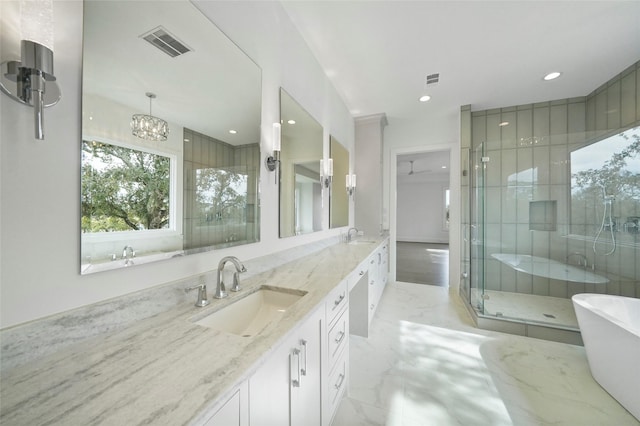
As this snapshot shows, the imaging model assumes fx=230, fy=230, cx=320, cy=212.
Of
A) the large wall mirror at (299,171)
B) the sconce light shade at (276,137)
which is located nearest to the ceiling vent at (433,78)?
the large wall mirror at (299,171)

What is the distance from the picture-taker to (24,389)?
0.53 meters

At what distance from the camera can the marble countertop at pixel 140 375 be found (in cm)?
47

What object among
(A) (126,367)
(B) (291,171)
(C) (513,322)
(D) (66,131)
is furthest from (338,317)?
(C) (513,322)

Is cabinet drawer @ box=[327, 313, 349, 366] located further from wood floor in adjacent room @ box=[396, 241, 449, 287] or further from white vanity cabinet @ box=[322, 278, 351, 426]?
wood floor in adjacent room @ box=[396, 241, 449, 287]

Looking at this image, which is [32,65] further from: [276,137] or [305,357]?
[305,357]

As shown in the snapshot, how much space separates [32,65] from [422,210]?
380 inches

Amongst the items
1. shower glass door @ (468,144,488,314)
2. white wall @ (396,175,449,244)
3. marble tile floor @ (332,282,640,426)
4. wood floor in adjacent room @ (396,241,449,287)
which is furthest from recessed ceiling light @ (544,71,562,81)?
white wall @ (396,175,449,244)

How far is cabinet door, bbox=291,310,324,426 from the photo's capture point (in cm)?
92

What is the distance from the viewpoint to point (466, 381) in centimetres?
171

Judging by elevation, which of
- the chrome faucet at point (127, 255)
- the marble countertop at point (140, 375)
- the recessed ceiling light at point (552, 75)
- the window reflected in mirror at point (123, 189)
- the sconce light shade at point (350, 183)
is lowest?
the marble countertop at point (140, 375)

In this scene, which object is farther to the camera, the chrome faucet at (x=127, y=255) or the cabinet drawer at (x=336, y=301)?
the cabinet drawer at (x=336, y=301)

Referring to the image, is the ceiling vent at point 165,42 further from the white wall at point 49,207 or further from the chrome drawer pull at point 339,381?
the chrome drawer pull at point 339,381

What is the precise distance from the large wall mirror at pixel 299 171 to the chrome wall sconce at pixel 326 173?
4.7 inches

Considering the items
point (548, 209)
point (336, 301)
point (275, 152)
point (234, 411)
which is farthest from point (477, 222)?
point (234, 411)
